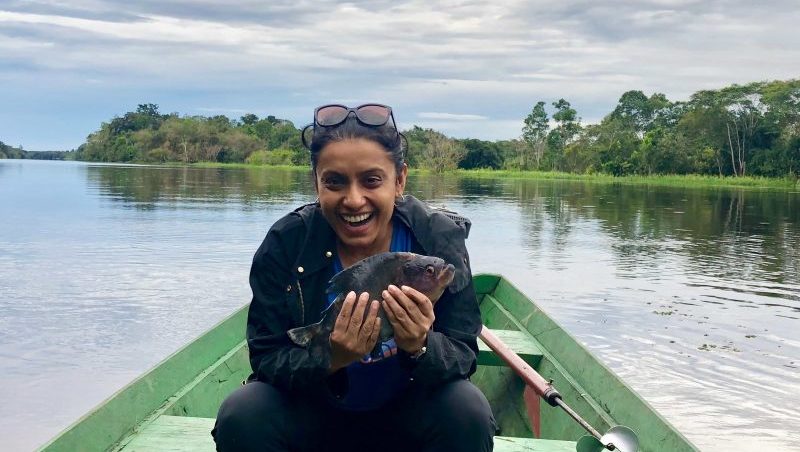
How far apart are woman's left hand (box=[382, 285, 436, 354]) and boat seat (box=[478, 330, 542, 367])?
7.13ft

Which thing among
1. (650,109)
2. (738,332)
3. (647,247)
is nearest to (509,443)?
(738,332)

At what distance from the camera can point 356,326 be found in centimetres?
209

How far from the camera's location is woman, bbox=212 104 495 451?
89.3 inches

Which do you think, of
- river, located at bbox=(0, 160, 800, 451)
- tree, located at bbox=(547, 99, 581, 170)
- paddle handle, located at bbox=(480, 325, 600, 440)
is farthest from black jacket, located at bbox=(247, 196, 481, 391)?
tree, located at bbox=(547, 99, 581, 170)

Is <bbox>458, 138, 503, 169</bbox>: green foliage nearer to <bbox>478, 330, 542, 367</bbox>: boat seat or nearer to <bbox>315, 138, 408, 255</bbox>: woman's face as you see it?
<bbox>478, 330, 542, 367</bbox>: boat seat

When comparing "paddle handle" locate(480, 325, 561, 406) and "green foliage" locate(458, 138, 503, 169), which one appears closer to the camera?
"paddle handle" locate(480, 325, 561, 406)

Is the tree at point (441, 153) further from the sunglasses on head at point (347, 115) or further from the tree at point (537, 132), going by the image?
the sunglasses on head at point (347, 115)

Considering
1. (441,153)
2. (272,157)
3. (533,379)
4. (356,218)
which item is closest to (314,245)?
(356,218)

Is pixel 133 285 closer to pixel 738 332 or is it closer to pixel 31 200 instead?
pixel 738 332

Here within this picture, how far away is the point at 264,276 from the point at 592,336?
242 inches

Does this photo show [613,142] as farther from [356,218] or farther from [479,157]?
[356,218]

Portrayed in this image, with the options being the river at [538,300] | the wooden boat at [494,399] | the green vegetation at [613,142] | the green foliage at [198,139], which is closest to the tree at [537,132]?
the green vegetation at [613,142]

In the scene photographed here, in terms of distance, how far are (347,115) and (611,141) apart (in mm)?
60424

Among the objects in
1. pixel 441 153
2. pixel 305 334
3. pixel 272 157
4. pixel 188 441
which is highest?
pixel 441 153
